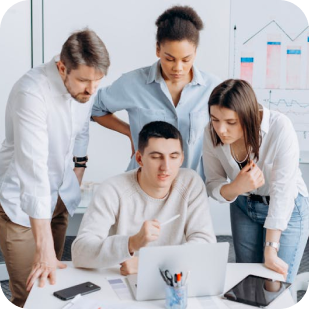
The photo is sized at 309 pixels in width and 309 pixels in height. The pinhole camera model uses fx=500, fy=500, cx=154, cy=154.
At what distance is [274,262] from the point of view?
1.77 meters

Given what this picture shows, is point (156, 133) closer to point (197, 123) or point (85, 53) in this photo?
point (197, 123)

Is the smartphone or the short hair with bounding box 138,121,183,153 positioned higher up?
the short hair with bounding box 138,121,183,153

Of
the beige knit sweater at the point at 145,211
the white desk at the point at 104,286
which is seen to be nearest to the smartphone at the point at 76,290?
the white desk at the point at 104,286

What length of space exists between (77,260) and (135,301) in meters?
0.31

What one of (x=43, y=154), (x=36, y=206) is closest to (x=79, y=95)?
(x=43, y=154)

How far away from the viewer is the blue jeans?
6.50 ft

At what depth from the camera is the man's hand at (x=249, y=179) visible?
1.86m

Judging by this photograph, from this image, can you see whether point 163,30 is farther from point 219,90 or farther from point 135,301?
point 135,301

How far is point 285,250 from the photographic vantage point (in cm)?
197

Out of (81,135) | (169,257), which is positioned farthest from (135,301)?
(81,135)

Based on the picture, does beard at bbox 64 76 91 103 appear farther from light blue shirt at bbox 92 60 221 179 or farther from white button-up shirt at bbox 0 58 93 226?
light blue shirt at bbox 92 60 221 179

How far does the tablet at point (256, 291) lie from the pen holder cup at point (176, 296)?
17 centimetres

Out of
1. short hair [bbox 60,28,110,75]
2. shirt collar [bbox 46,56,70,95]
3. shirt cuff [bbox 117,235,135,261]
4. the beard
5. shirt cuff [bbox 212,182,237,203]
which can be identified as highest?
short hair [bbox 60,28,110,75]

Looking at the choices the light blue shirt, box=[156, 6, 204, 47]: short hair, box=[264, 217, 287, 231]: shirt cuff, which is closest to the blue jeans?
box=[264, 217, 287, 231]: shirt cuff
